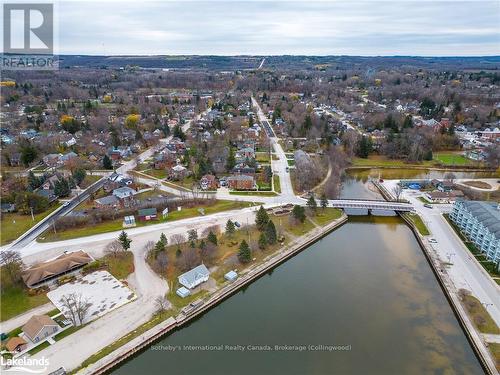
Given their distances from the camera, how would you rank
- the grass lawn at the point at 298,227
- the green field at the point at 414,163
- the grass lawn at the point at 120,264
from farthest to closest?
the green field at the point at 414,163
the grass lawn at the point at 298,227
the grass lawn at the point at 120,264

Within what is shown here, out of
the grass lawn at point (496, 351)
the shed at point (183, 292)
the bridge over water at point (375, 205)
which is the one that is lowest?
the grass lawn at point (496, 351)

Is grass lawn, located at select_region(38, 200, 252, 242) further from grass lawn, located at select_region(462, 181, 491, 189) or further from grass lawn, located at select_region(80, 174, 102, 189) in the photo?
grass lawn, located at select_region(462, 181, 491, 189)

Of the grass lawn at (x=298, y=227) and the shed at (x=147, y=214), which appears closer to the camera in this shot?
the grass lawn at (x=298, y=227)

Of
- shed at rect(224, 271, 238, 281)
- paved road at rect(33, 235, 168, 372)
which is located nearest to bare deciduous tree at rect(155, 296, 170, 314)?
paved road at rect(33, 235, 168, 372)

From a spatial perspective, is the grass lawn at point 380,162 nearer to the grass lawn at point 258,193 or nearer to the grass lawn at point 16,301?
the grass lawn at point 258,193

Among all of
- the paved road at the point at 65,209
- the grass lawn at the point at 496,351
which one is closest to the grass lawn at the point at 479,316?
the grass lawn at the point at 496,351

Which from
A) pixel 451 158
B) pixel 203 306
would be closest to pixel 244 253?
pixel 203 306

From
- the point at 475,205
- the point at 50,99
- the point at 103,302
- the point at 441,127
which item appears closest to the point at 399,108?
the point at 441,127
